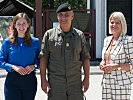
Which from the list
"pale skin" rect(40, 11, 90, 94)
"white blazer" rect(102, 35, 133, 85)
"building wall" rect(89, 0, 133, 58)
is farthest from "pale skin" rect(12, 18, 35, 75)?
"building wall" rect(89, 0, 133, 58)

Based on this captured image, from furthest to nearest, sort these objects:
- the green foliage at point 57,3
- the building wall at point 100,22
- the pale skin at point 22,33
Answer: the green foliage at point 57,3 < the building wall at point 100,22 < the pale skin at point 22,33

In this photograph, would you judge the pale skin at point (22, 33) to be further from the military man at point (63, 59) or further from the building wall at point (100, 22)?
the building wall at point (100, 22)

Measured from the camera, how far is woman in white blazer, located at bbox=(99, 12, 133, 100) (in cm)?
354

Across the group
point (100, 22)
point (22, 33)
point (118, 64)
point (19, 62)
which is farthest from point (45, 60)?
point (100, 22)

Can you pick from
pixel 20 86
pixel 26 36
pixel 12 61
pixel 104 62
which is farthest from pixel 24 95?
pixel 104 62

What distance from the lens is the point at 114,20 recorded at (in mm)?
3600

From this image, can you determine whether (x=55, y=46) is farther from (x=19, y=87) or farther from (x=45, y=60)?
(x=19, y=87)

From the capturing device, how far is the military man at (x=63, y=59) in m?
3.49

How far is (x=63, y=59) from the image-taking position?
11.4ft

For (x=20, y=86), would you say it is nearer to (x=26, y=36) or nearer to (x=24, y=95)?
(x=24, y=95)

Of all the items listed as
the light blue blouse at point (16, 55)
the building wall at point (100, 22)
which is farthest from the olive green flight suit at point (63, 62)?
the building wall at point (100, 22)

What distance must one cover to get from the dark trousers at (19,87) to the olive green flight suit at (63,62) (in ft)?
0.87

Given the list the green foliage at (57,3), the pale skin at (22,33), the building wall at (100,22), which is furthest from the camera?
the green foliage at (57,3)

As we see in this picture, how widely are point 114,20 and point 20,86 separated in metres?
1.52
